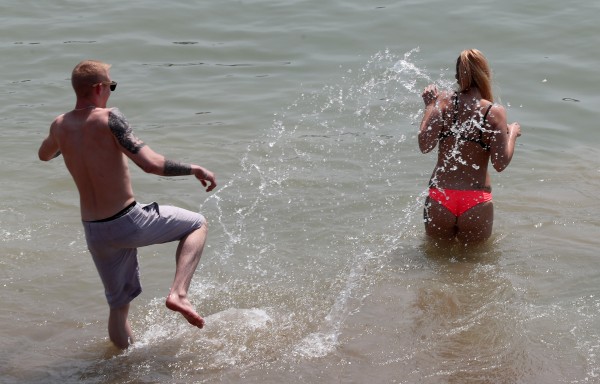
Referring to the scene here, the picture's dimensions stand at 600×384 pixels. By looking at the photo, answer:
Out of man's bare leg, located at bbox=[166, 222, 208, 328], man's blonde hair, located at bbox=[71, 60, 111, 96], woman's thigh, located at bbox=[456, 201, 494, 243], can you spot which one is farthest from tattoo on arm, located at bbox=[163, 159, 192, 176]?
woman's thigh, located at bbox=[456, 201, 494, 243]

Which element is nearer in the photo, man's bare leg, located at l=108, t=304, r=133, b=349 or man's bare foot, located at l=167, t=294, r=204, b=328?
man's bare foot, located at l=167, t=294, r=204, b=328

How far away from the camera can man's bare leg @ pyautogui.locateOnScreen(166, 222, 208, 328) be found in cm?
571

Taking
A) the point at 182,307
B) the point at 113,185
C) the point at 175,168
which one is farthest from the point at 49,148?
the point at 182,307

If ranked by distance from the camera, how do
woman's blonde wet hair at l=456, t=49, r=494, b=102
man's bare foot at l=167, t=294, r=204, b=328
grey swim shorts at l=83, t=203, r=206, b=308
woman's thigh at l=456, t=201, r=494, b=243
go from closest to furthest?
man's bare foot at l=167, t=294, r=204, b=328
grey swim shorts at l=83, t=203, r=206, b=308
woman's blonde wet hair at l=456, t=49, r=494, b=102
woman's thigh at l=456, t=201, r=494, b=243

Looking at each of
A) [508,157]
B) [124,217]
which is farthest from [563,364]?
[124,217]

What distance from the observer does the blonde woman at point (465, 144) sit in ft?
24.1

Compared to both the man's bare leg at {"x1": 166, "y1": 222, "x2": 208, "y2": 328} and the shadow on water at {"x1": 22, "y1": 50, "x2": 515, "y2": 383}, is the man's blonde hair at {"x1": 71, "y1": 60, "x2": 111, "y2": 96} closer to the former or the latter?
the man's bare leg at {"x1": 166, "y1": 222, "x2": 208, "y2": 328}

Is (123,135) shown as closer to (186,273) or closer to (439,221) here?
(186,273)

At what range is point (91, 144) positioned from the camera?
576cm

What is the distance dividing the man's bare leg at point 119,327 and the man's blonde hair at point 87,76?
1.45 meters

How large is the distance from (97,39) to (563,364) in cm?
985

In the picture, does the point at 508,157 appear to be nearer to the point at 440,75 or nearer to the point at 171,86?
the point at 440,75

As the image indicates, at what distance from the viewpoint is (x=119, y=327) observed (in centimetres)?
630

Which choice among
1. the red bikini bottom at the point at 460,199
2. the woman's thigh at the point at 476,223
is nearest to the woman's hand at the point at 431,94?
the red bikini bottom at the point at 460,199
